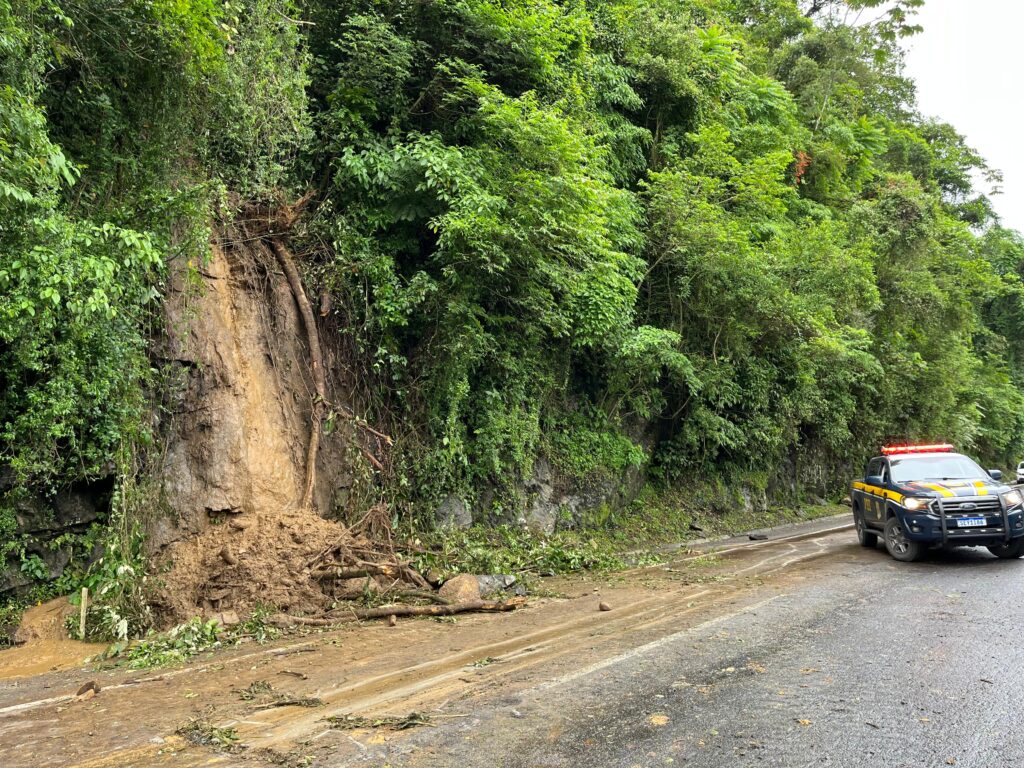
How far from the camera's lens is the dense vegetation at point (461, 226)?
7129 millimetres

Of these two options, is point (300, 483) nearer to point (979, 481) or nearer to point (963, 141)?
point (979, 481)

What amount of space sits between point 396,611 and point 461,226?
544 centimetres

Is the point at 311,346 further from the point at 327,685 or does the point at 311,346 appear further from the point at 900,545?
the point at 900,545

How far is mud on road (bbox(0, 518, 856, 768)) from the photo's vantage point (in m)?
4.38

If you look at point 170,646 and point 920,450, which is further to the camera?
point 920,450

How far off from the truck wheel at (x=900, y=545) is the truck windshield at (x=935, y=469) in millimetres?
789

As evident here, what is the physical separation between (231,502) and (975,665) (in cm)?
822

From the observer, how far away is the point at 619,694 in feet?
16.6

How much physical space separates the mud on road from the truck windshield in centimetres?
364

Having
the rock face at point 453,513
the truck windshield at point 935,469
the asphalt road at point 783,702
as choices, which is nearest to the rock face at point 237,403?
the rock face at point 453,513

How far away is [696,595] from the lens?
8.95 meters

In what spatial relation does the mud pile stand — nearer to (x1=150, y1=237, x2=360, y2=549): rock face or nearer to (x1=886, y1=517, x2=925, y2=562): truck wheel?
(x1=150, y1=237, x2=360, y2=549): rock face

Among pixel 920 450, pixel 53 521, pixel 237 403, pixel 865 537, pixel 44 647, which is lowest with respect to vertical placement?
pixel 865 537

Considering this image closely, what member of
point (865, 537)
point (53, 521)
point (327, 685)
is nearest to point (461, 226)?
point (53, 521)
